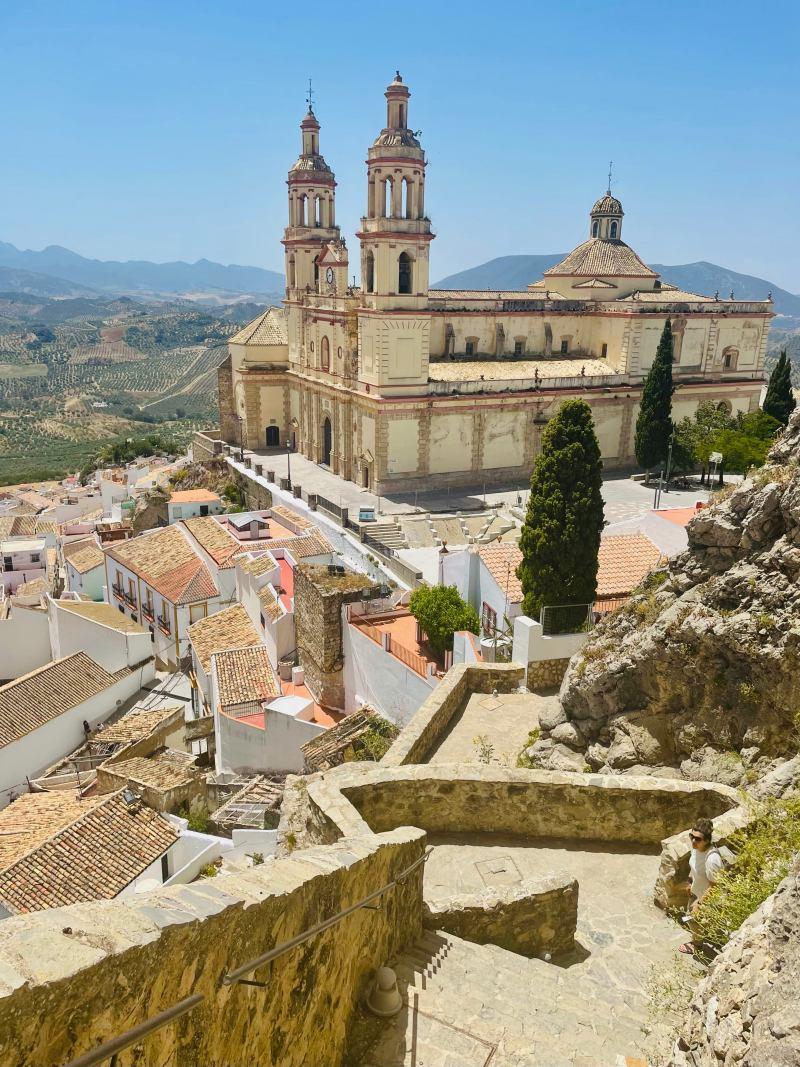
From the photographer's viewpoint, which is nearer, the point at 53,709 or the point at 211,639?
the point at 53,709

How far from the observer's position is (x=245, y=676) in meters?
18.2

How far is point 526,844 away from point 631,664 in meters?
2.29

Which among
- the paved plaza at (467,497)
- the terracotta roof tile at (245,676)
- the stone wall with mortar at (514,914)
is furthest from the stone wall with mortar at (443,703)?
the paved plaza at (467,497)

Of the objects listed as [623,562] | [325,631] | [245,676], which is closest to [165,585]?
[245,676]

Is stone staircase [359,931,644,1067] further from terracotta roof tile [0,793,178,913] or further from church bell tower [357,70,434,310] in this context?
church bell tower [357,70,434,310]

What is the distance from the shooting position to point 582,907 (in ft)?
21.9

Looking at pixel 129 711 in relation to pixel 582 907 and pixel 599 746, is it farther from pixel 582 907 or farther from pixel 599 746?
pixel 582 907

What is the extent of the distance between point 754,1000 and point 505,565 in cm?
1313

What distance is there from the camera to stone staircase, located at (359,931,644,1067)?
4500 mm

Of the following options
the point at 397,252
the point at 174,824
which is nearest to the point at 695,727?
the point at 174,824

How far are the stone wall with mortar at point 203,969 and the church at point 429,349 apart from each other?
26590mm

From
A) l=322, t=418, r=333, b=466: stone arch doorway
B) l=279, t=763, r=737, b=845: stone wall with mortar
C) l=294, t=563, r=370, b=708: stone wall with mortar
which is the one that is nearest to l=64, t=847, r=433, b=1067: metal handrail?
l=279, t=763, r=737, b=845: stone wall with mortar

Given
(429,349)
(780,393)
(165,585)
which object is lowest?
(165,585)

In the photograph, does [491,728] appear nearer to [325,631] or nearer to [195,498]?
[325,631]
